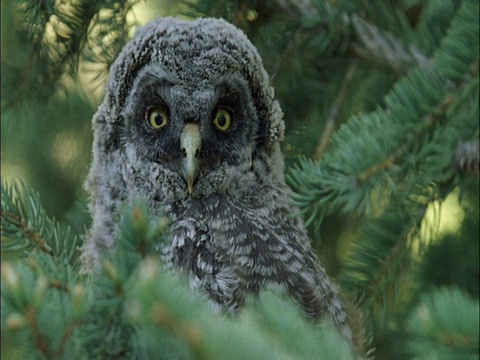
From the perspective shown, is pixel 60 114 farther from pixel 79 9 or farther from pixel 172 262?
pixel 172 262

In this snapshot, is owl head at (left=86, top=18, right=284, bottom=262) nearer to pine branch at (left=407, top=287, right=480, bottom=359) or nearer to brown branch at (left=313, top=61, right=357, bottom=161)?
brown branch at (left=313, top=61, right=357, bottom=161)

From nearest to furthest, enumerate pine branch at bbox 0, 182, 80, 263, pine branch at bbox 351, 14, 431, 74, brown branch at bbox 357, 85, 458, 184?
brown branch at bbox 357, 85, 458, 184, pine branch at bbox 0, 182, 80, 263, pine branch at bbox 351, 14, 431, 74

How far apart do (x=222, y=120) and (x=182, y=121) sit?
125 millimetres

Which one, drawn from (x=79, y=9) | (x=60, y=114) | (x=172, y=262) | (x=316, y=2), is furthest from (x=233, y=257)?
(x=60, y=114)

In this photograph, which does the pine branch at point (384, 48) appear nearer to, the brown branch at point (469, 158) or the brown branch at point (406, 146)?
the brown branch at point (469, 158)

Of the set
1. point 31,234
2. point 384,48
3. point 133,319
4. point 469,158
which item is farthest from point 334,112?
point 133,319

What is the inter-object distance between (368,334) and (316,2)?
2.96ft

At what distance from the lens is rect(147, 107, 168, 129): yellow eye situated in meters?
1.89

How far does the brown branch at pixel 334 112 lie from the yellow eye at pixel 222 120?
0.29 metres

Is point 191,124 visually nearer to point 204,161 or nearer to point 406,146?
point 204,161

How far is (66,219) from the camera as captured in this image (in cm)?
248

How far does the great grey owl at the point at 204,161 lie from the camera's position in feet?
5.80

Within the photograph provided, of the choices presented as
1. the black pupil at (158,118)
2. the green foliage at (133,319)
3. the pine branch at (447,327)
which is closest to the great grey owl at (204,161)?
the black pupil at (158,118)

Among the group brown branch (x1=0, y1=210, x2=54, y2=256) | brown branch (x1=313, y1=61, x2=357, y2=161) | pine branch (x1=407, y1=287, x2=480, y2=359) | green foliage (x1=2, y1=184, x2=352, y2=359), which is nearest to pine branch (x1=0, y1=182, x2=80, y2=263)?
brown branch (x1=0, y1=210, x2=54, y2=256)
